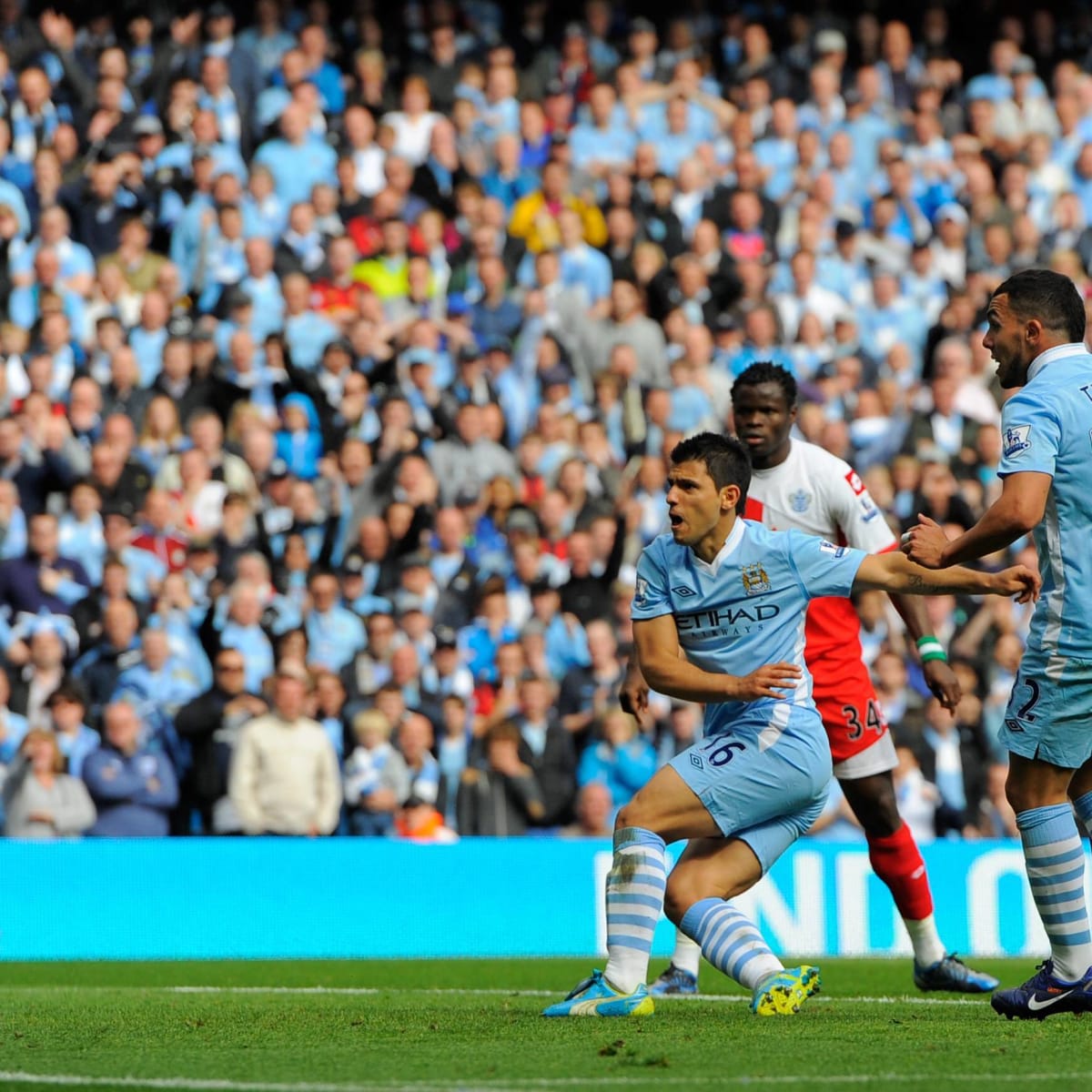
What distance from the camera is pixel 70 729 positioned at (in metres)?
13.8

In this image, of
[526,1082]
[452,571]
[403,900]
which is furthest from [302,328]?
[526,1082]

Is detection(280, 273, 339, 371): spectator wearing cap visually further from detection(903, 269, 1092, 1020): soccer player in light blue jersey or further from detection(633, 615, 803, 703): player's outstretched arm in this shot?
detection(903, 269, 1092, 1020): soccer player in light blue jersey

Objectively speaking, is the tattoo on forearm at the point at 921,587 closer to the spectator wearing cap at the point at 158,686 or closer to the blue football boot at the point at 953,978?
the blue football boot at the point at 953,978

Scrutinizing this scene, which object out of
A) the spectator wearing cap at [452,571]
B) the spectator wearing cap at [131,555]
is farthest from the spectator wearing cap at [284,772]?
the spectator wearing cap at [452,571]

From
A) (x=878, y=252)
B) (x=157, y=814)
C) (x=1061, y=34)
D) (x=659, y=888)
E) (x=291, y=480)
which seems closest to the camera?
(x=659, y=888)

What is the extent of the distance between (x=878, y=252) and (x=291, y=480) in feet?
25.3

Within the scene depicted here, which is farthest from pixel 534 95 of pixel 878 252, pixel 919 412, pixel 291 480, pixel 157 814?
pixel 157 814

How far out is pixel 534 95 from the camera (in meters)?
21.4

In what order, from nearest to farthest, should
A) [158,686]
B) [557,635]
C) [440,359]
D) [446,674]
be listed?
[158,686] → [446,674] → [557,635] → [440,359]

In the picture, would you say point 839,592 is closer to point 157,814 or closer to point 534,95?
point 157,814

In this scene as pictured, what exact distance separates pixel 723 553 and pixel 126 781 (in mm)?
7382

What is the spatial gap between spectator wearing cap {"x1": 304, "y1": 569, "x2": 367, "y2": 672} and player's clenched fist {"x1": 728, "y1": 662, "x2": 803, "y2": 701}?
337 inches

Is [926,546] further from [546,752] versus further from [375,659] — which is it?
[375,659]

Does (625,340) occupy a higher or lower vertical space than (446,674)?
higher
